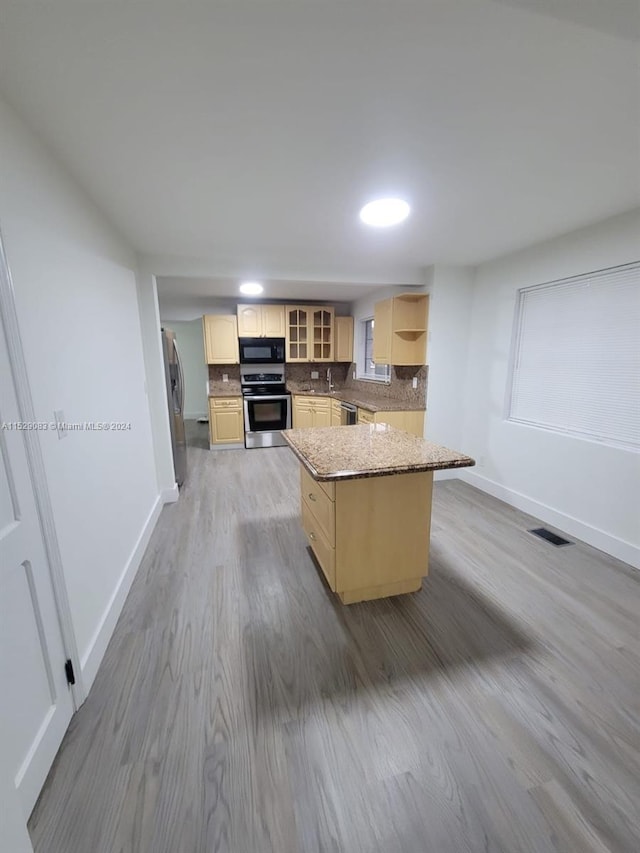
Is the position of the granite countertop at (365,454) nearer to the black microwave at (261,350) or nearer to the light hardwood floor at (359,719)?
the light hardwood floor at (359,719)

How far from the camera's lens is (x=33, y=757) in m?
→ 1.09

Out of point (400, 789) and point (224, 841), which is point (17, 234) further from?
point (400, 789)

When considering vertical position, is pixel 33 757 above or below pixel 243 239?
below

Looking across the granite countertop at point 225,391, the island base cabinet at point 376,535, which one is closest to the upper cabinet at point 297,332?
the granite countertop at point 225,391

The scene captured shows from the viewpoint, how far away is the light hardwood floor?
1043 mm

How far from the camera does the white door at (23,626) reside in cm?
101

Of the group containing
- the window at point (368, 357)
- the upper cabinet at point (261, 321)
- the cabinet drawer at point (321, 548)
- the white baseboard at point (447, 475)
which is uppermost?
the upper cabinet at point (261, 321)

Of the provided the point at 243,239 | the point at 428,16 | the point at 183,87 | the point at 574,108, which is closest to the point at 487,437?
the point at 574,108

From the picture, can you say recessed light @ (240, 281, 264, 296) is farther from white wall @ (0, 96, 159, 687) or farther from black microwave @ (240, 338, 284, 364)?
white wall @ (0, 96, 159, 687)

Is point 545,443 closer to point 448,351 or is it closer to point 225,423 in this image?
point 448,351

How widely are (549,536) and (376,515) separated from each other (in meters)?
1.79

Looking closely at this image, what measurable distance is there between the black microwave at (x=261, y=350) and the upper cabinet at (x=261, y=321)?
0.27ft

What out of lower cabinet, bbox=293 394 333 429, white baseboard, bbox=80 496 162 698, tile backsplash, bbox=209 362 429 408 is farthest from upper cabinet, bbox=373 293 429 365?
white baseboard, bbox=80 496 162 698

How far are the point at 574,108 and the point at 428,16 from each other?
753 mm
